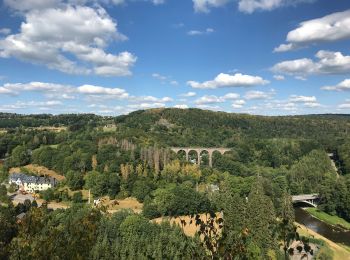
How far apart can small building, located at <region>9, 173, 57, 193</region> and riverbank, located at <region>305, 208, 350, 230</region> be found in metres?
60.2

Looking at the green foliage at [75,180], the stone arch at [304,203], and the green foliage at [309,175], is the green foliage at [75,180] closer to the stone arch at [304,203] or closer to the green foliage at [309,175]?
the stone arch at [304,203]

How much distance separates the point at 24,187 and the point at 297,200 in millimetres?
64992

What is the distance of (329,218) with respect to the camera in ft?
262

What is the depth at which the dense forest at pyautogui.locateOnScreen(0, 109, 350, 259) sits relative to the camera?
873 centimetres

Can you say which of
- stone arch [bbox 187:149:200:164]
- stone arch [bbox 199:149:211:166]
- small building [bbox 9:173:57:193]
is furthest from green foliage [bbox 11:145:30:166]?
stone arch [bbox 199:149:211:166]

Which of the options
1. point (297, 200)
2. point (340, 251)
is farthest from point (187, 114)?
point (340, 251)

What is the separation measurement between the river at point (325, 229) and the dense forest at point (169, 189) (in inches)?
229

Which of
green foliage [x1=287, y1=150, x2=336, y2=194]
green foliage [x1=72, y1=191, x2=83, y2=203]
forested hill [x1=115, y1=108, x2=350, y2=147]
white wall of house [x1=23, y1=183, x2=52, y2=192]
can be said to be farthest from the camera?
forested hill [x1=115, y1=108, x2=350, y2=147]

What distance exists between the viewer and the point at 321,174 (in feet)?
341

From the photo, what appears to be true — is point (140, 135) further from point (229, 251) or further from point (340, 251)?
point (229, 251)

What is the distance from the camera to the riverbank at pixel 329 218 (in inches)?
2970

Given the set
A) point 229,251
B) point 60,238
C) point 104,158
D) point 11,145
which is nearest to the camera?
point 229,251

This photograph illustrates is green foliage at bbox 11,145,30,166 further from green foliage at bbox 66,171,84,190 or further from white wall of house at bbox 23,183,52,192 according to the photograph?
green foliage at bbox 66,171,84,190

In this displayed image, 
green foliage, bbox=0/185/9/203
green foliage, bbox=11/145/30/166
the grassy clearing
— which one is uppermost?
green foliage, bbox=11/145/30/166
